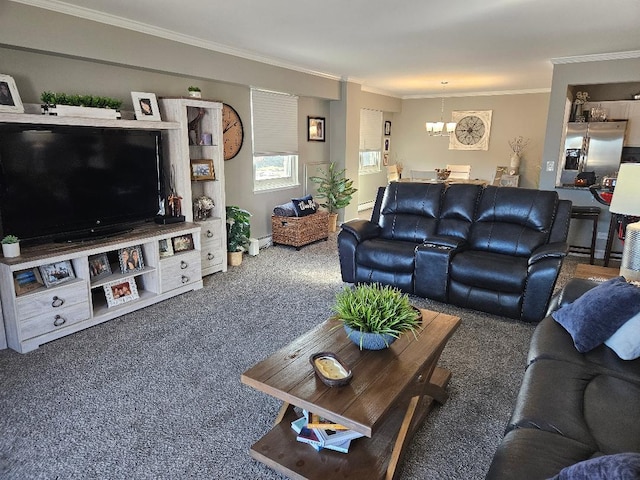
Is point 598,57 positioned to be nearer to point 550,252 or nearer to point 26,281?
point 550,252

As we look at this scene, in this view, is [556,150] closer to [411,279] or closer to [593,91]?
[593,91]

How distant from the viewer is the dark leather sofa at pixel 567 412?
1.30m

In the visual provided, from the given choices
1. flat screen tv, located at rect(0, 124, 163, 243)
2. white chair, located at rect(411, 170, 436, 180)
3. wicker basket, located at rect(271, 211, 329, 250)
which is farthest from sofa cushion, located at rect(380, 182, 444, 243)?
white chair, located at rect(411, 170, 436, 180)

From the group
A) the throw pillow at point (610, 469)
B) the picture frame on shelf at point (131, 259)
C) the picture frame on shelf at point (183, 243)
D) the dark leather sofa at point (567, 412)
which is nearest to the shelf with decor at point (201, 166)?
the picture frame on shelf at point (183, 243)

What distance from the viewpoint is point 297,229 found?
5.59 metres

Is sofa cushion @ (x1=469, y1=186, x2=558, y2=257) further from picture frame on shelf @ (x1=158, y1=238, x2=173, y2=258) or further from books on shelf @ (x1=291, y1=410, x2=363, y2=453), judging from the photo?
picture frame on shelf @ (x1=158, y1=238, x2=173, y2=258)

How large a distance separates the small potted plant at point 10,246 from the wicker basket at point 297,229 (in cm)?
323

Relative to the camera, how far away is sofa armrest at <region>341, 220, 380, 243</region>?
412 centimetres

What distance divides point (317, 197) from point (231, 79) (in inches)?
101

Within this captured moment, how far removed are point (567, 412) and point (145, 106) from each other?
12.8 feet

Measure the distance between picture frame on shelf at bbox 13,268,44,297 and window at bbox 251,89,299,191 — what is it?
3070mm

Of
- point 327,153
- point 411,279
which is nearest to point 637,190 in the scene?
point 411,279

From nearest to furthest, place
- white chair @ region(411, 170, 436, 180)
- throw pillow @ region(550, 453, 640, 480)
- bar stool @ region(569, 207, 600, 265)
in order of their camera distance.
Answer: throw pillow @ region(550, 453, 640, 480) < bar stool @ region(569, 207, 600, 265) < white chair @ region(411, 170, 436, 180)

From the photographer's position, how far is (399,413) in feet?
6.93
